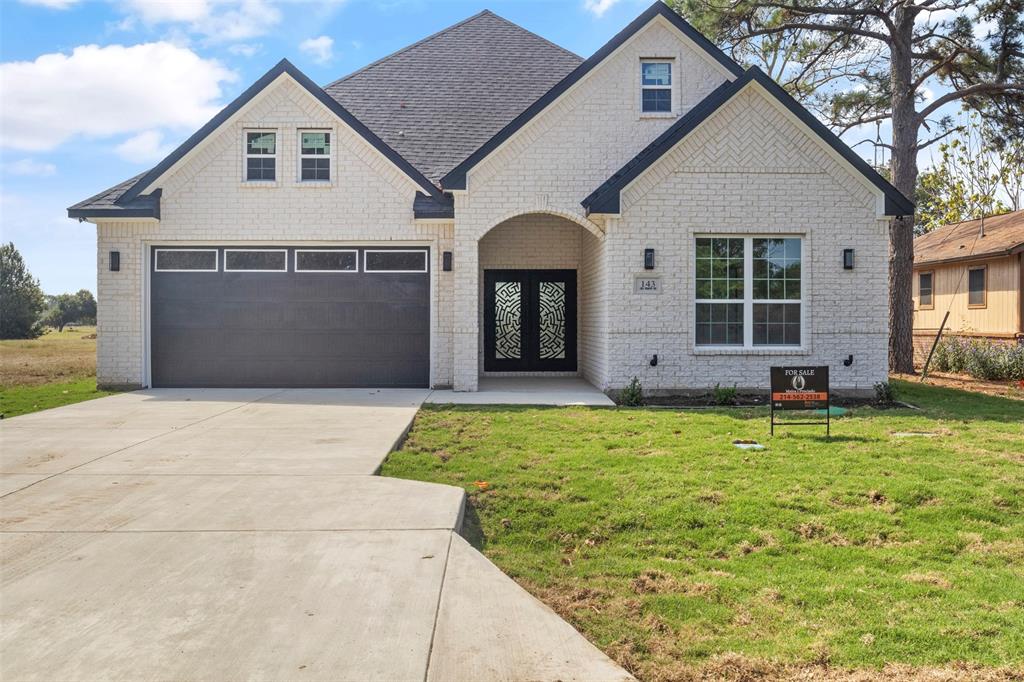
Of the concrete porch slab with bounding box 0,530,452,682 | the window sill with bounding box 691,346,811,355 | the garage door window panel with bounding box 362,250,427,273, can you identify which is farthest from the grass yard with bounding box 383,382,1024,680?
the garage door window panel with bounding box 362,250,427,273

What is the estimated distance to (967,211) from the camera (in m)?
40.1

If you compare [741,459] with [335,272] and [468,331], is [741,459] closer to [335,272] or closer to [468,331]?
[468,331]

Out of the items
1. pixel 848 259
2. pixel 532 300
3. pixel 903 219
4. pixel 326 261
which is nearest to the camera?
pixel 848 259

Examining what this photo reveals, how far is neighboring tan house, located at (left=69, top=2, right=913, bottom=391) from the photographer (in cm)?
1312

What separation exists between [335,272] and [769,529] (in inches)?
432

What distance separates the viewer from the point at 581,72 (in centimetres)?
1391

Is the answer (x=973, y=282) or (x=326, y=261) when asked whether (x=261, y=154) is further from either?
(x=973, y=282)

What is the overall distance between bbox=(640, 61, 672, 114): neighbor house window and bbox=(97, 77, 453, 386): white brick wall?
4640 millimetres

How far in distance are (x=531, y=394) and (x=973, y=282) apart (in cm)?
1838

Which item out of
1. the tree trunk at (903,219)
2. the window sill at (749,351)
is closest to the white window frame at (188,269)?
the window sill at (749,351)

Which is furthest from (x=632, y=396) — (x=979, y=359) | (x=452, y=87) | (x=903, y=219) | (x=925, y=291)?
(x=925, y=291)

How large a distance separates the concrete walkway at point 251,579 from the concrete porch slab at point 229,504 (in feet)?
0.07

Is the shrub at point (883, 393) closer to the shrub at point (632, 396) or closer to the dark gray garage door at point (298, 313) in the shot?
the shrub at point (632, 396)

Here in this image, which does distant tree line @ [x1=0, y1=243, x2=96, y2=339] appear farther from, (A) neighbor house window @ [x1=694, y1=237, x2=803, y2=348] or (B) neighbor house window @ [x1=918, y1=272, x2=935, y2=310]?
(B) neighbor house window @ [x1=918, y1=272, x2=935, y2=310]
